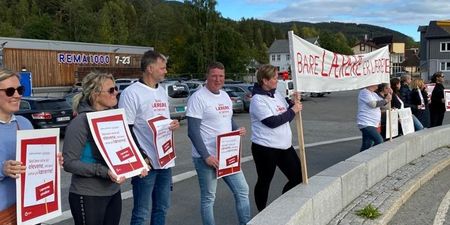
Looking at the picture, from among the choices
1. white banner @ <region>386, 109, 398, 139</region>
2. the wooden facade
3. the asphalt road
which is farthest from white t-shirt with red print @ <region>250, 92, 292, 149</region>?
the wooden facade

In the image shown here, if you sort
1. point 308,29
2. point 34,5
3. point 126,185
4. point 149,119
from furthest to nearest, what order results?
point 308,29, point 34,5, point 126,185, point 149,119

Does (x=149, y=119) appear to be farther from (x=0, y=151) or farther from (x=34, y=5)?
(x=34, y=5)

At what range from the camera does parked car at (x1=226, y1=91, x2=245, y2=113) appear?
2522cm

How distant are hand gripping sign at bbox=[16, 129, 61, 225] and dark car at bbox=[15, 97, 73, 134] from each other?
1262 centimetres

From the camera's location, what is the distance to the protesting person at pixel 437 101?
13.6 meters

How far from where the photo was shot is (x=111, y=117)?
381cm

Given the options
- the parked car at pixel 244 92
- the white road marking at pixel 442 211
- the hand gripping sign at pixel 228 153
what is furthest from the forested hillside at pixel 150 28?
the hand gripping sign at pixel 228 153

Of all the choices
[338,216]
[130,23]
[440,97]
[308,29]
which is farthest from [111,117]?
[308,29]

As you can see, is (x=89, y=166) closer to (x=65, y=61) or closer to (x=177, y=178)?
(x=177, y=178)

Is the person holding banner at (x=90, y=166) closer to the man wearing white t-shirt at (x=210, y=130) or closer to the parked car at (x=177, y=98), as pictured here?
the man wearing white t-shirt at (x=210, y=130)

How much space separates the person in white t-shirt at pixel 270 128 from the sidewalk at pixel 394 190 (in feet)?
2.80

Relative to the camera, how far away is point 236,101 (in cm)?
2530

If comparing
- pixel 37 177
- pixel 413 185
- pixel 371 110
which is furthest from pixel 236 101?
pixel 37 177

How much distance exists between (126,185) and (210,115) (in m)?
4.15
